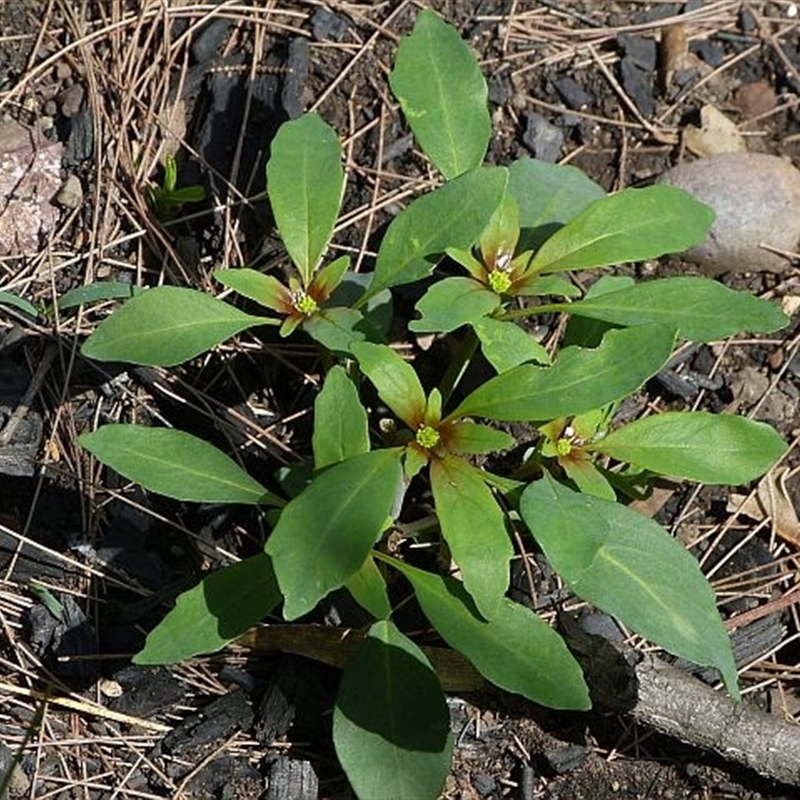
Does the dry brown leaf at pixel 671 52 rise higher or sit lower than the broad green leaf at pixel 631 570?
higher

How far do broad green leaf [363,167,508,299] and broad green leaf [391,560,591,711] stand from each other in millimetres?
460

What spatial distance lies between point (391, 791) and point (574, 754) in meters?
0.44

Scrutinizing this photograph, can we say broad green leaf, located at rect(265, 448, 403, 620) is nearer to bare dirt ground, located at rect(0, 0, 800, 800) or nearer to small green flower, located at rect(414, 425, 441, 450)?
small green flower, located at rect(414, 425, 441, 450)

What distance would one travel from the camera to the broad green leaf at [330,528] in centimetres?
162

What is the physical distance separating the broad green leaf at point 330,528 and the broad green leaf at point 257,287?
0.36 metres

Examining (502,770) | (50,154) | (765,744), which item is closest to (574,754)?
(502,770)

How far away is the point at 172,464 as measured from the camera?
1861 millimetres

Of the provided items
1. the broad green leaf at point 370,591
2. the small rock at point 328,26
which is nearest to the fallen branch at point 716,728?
the broad green leaf at point 370,591

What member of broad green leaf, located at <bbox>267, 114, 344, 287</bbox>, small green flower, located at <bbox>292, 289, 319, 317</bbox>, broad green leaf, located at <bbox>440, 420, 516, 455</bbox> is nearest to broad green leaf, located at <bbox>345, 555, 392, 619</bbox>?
broad green leaf, located at <bbox>440, 420, 516, 455</bbox>

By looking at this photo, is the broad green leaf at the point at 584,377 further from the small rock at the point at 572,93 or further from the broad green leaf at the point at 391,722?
the small rock at the point at 572,93

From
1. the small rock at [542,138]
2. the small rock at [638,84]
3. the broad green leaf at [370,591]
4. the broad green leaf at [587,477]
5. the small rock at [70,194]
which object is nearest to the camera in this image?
Result: the broad green leaf at [370,591]

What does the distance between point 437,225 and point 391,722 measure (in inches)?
29.6

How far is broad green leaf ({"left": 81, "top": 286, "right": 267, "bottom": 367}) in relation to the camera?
1879 millimetres

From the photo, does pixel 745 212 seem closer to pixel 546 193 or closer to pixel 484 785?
pixel 546 193
